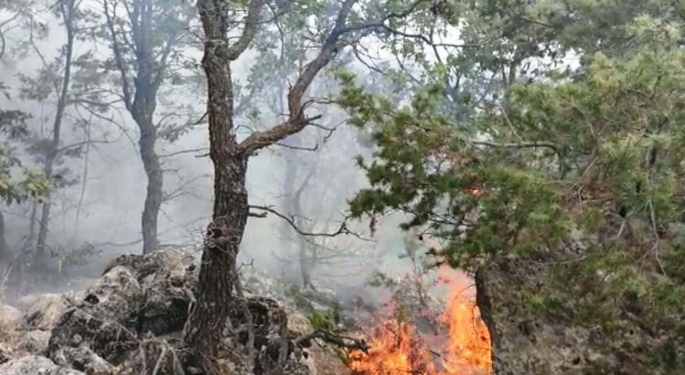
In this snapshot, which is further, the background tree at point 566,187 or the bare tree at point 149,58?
the bare tree at point 149,58

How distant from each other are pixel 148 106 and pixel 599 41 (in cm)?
913

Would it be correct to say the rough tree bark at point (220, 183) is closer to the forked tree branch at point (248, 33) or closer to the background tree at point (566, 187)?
the forked tree branch at point (248, 33)

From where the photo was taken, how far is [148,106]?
13344mm

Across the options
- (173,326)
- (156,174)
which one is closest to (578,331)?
(173,326)

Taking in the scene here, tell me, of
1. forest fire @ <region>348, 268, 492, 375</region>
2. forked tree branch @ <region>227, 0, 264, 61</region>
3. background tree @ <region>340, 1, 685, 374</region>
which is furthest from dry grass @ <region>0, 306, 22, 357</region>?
forest fire @ <region>348, 268, 492, 375</region>

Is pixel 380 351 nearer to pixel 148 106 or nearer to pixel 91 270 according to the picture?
pixel 148 106

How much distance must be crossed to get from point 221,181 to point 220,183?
0.05ft

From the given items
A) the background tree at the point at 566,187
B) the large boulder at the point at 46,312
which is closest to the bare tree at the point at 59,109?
the large boulder at the point at 46,312

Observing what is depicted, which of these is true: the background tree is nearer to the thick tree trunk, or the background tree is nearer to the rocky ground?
the thick tree trunk

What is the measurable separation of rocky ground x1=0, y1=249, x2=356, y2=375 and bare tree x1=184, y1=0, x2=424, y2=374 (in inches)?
11.1

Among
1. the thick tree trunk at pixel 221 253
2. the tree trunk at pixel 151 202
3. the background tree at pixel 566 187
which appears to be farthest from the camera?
the tree trunk at pixel 151 202

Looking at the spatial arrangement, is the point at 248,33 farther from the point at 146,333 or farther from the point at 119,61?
the point at 119,61

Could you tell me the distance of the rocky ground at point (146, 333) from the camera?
453 centimetres

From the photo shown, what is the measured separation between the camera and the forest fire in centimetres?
788
